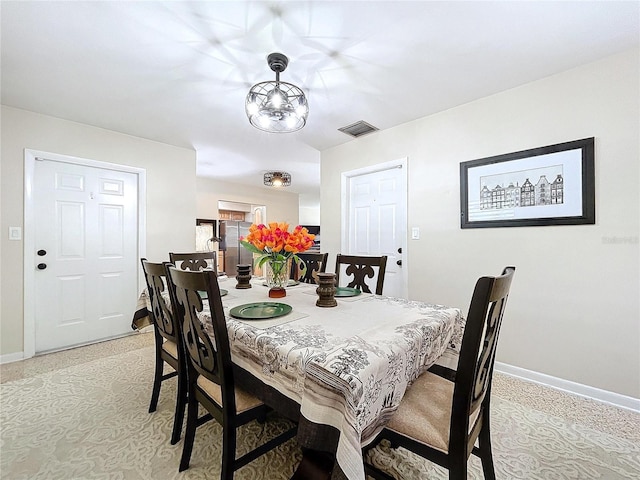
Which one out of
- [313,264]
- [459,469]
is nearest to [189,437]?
[459,469]

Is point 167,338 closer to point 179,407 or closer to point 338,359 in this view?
point 179,407

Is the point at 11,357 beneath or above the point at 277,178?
beneath

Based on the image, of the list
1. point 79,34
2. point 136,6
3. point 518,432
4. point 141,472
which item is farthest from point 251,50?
point 518,432

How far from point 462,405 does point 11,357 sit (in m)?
3.70

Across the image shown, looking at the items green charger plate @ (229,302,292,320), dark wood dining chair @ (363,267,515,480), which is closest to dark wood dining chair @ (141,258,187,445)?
green charger plate @ (229,302,292,320)

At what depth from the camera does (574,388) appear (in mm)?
2068

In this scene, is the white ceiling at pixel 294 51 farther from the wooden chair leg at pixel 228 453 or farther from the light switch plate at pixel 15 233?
the wooden chair leg at pixel 228 453

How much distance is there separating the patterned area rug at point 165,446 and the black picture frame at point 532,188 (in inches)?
54.1

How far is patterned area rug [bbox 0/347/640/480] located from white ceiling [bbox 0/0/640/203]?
2.31m

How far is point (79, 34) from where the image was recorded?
5.62 ft

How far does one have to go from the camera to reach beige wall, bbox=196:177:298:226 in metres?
5.71

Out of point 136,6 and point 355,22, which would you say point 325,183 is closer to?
point 355,22

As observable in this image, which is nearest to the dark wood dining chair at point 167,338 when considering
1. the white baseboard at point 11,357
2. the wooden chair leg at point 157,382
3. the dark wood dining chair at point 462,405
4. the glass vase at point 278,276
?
the wooden chair leg at point 157,382

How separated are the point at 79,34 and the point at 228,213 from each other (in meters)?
5.08
